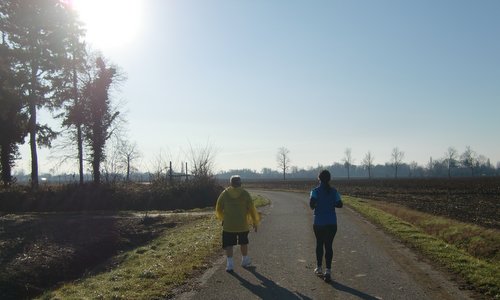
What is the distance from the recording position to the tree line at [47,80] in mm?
31500

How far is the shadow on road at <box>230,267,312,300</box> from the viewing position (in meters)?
7.12

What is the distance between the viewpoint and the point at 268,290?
7.54 metres

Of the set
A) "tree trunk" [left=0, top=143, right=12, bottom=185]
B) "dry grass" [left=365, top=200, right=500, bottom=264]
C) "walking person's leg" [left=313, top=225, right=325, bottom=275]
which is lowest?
"dry grass" [left=365, top=200, right=500, bottom=264]

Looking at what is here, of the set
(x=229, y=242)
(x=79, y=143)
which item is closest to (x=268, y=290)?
(x=229, y=242)

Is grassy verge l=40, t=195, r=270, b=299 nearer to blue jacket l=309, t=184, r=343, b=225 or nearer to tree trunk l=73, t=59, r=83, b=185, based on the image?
blue jacket l=309, t=184, r=343, b=225

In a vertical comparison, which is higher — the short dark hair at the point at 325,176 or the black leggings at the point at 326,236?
the short dark hair at the point at 325,176

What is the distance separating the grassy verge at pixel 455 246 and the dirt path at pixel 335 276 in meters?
0.43

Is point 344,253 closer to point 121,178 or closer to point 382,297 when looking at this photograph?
point 382,297

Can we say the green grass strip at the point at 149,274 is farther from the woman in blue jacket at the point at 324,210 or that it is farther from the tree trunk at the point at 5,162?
the tree trunk at the point at 5,162

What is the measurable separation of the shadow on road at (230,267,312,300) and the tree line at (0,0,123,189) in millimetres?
27575

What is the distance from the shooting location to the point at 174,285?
7.91m

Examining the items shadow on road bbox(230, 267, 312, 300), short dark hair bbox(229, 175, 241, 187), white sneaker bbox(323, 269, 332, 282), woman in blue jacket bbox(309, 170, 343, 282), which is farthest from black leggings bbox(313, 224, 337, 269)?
short dark hair bbox(229, 175, 241, 187)

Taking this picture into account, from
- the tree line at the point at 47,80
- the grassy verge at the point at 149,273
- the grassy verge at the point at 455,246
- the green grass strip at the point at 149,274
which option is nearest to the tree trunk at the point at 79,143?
the tree line at the point at 47,80

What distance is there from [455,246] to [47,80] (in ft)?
100
